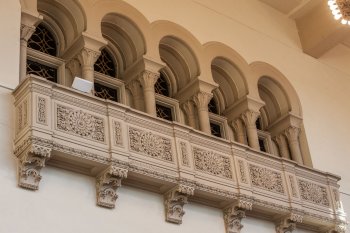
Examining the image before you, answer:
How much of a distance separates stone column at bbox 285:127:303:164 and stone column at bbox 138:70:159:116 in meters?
3.27

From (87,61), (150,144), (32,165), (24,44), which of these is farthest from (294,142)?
(32,165)

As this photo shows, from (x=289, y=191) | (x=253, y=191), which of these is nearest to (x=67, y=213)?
(x=253, y=191)

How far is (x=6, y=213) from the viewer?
861cm

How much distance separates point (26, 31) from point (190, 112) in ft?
11.2

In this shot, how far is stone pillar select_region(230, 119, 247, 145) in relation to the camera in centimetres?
1292

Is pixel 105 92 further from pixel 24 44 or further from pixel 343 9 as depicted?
pixel 343 9

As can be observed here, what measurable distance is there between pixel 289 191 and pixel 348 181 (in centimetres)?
247

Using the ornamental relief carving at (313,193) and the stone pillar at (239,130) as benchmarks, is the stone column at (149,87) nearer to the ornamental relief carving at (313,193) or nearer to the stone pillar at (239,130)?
the stone pillar at (239,130)

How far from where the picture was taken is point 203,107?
12258 millimetres

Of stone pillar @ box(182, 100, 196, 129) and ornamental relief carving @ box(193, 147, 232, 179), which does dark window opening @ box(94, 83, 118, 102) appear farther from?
ornamental relief carving @ box(193, 147, 232, 179)

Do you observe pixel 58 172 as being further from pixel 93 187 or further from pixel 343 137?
pixel 343 137

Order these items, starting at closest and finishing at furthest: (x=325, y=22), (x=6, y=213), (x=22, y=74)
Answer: (x=6, y=213) < (x=22, y=74) < (x=325, y=22)

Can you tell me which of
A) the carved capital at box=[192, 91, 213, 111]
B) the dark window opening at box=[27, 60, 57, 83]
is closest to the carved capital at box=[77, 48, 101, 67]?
the dark window opening at box=[27, 60, 57, 83]

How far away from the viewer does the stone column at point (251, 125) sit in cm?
1278
